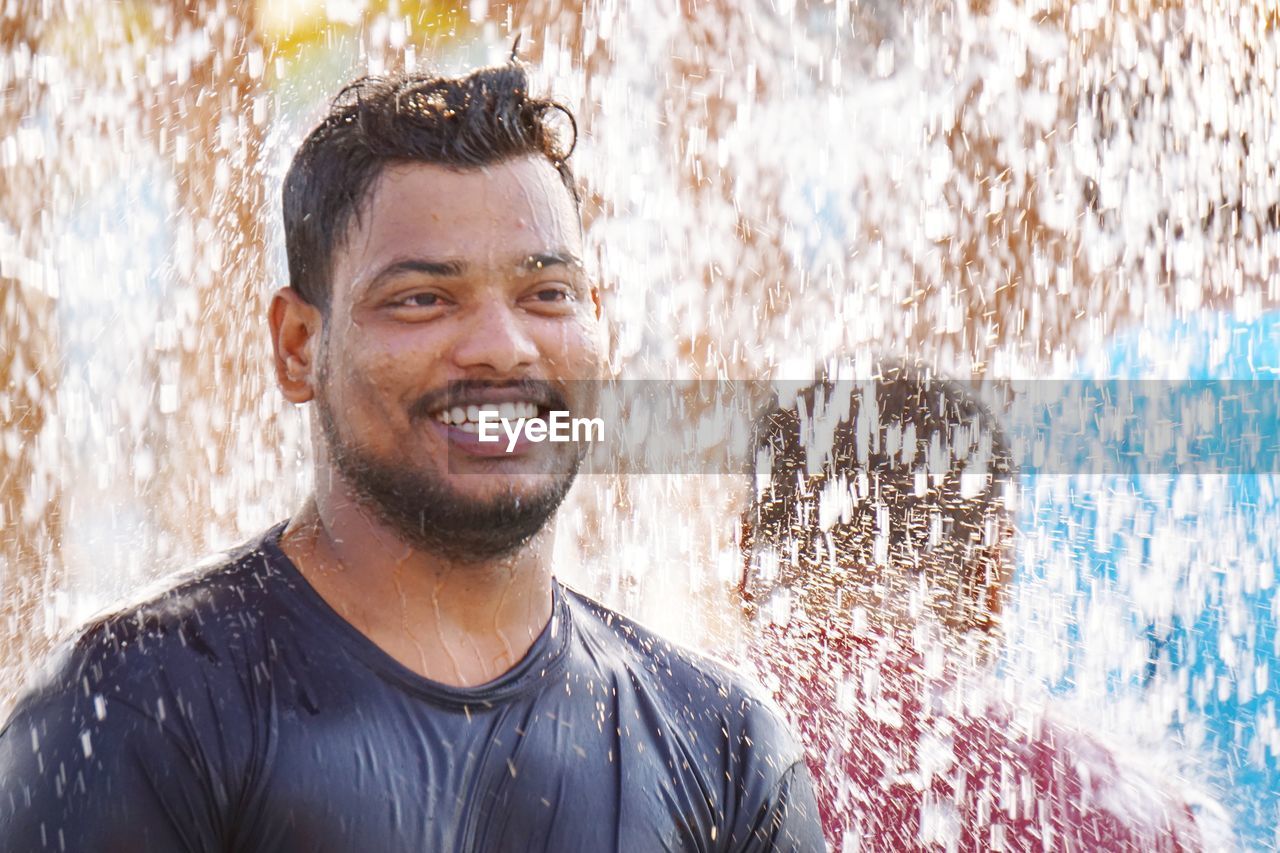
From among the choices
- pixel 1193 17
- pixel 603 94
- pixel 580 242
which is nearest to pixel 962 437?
pixel 580 242

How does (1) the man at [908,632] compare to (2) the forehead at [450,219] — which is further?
(1) the man at [908,632]

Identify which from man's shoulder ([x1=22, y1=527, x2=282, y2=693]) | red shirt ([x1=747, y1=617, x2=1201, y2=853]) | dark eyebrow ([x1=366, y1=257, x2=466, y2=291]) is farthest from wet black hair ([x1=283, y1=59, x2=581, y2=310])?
red shirt ([x1=747, y1=617, x2=1201, y2=853])

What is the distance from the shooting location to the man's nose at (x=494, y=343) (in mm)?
1576

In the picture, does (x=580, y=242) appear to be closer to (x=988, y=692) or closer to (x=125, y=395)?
(x=988, y=692)

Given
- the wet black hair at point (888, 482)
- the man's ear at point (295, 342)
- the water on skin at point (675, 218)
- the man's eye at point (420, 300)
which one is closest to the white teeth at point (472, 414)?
the man's eye at point (420, 300)

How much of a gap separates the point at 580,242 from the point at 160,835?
935mm

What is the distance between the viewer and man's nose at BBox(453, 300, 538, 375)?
1576mm

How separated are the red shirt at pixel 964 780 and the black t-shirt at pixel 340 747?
13.9 inches

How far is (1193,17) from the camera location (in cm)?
445

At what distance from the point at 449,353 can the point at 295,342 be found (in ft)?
0.99

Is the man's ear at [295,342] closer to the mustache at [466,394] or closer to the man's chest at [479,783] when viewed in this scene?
the mustache at [466,394]

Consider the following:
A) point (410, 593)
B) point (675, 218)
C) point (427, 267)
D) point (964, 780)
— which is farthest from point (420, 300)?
point (675, 218)

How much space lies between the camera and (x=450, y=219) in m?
1.63

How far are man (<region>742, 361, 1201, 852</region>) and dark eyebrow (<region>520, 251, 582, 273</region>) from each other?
984 mm
